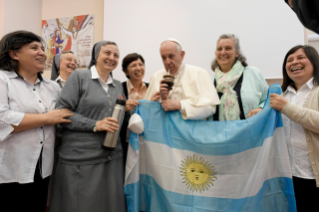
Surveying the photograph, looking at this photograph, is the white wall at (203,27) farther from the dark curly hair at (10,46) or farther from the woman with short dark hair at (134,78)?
the dark curly hair at (10,46)

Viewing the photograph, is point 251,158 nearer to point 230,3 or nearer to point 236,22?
point 236,22

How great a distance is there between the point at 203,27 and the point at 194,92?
1619 mm

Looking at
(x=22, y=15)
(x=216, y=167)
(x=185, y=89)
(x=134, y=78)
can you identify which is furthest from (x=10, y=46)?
(x=22, y=15)

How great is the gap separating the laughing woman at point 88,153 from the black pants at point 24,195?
107mm

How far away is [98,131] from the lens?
147 centimetres

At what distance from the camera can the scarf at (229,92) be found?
1639 mm

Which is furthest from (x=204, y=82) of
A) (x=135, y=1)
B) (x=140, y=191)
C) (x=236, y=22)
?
(x=135, y=1)

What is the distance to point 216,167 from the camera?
1443 millimetres

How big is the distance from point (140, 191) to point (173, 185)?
0.31 meters

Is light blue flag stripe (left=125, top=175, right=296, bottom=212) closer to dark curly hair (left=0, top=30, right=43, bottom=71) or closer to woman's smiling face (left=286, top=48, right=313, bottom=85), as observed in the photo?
woman's smiling face (left=286, top=48, right=313, bottom=85)

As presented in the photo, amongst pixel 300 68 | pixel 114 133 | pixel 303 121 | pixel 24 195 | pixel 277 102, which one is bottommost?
pixel 24 195

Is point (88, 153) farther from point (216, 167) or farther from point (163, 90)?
point (216, 167)

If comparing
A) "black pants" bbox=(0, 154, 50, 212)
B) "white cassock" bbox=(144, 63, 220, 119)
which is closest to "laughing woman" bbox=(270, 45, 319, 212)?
"white cassock" bbox=(144, 63, 220, 119)

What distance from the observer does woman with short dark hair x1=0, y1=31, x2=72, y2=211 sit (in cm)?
131
